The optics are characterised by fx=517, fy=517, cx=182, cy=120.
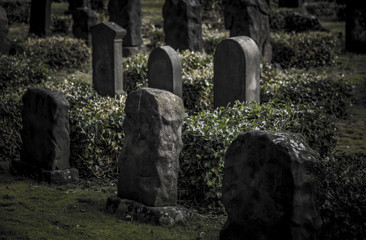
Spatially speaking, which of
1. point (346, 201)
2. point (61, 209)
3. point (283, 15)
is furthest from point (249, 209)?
point (283, 15)

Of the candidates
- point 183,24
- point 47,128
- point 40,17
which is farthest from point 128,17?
point 47,128

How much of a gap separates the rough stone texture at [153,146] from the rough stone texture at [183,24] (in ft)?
27.3

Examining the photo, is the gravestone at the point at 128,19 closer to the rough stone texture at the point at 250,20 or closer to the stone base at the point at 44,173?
the rough stone texture at the point at 250,20

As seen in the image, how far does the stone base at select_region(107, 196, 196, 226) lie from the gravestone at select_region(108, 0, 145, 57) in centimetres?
1090

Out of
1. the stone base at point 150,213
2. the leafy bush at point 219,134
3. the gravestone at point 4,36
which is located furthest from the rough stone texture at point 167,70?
the gravestone at point 4,36

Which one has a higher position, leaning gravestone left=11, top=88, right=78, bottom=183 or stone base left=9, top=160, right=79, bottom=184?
leaning gravestone left=11, top=88, right=78, bottom=183

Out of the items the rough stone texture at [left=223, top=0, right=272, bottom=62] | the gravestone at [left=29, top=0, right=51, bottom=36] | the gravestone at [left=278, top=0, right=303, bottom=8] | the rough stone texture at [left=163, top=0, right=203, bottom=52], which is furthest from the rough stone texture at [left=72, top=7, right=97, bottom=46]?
the gravestone at [left=278, top=0, right=303, bottom=8]

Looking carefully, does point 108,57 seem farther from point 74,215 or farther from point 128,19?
point 128,19

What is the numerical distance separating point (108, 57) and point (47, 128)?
337 centimetres

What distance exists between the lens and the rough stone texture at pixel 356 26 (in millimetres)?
16391

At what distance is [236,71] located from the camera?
8.89 meters

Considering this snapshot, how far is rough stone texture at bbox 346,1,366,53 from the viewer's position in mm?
16391

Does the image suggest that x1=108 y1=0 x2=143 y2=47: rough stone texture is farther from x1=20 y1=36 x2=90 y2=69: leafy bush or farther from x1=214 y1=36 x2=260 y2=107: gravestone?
x1=214 y1=36 x2=260 y2=107: gravestone

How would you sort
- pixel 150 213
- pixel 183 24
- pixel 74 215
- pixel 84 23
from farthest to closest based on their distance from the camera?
pixel 84 23, pixel 183 24, pixel 74 215, pixel 150 213
